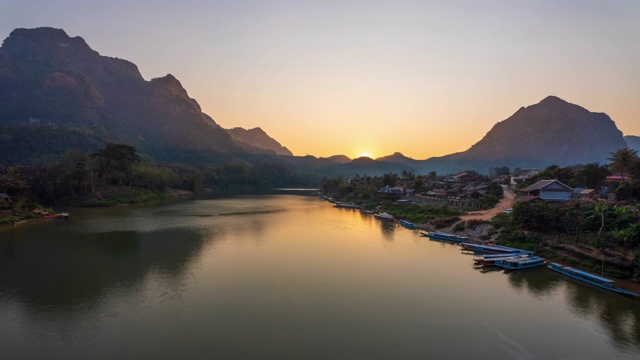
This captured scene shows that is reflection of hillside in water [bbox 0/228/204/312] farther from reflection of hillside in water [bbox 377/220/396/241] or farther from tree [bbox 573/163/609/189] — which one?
tree [bbox 573/163/609/189]

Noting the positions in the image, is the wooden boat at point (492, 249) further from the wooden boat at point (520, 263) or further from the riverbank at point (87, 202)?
the riverbank at point (87, 202)

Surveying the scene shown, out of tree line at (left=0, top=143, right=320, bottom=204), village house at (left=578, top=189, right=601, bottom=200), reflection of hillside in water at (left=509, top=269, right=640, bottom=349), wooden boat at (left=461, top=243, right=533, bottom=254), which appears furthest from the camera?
tree line at (left=0, top=143, right=320, bottom=204)

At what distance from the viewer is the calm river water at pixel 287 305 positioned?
706 inches

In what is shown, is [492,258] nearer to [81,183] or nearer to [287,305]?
[287,305]

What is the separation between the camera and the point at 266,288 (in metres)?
26.7

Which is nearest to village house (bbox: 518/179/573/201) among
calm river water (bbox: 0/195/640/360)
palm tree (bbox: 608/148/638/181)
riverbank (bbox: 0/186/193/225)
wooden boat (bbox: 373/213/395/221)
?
palm tree (bbox: 608/148/638/181)

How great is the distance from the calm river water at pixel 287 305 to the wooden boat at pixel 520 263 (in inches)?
Answer: 38.3

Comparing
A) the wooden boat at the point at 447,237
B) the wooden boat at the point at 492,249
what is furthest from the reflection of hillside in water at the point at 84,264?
the wooden boat at the point at 492,249

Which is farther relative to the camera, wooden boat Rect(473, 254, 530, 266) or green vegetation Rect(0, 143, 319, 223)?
green vegetation Rect(0, 143, 319, 223)

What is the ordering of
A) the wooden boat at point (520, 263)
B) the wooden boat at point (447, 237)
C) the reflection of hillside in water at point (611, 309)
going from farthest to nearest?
the wooden boat at point (447, 237) < the wooden boat at point (520, 263) < the reflection of hillside in water at point (611, 309)

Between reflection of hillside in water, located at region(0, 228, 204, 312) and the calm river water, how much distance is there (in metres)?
0.17

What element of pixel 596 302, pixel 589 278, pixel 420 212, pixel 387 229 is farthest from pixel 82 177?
pixel 596 302

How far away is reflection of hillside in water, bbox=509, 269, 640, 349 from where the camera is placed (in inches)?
809

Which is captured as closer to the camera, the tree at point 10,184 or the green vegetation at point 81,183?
the green vegetation at point 81,183
